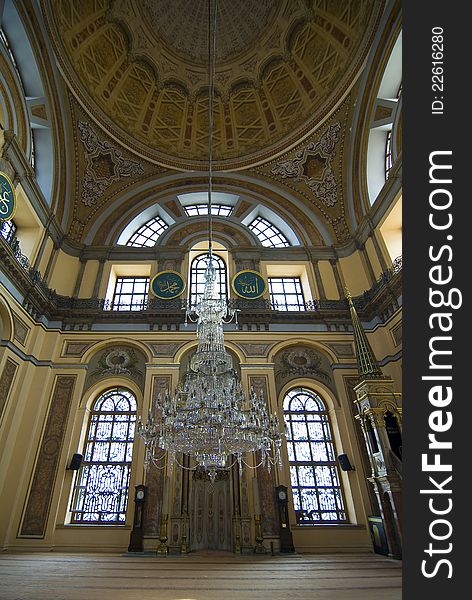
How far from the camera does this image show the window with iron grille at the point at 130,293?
34.0 ft

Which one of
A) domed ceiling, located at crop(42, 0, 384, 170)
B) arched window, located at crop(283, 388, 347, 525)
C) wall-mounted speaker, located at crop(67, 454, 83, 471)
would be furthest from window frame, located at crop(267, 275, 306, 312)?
wall-mounted speaker, located at crop(67, 454, 83, 471)

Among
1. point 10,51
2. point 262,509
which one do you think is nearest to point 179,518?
point 262,509

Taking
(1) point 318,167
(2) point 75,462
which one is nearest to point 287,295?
(1) point 318,167

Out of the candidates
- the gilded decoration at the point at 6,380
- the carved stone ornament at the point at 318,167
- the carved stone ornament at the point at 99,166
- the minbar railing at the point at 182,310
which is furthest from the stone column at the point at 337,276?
the gilded decoration at the point at 6,380

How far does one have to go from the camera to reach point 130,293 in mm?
10891

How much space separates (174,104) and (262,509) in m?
12.6

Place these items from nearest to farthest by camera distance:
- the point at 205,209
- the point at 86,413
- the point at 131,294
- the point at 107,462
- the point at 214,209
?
1. the point at 107,462
2. the point at 86,413
3. the point at 131,294
4. the point at 205,209
5. the point at 214,209

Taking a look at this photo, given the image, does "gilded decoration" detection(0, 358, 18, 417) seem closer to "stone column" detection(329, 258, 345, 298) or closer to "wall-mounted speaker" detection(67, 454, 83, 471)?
"wall-mounted speaker" detection(67, 454, 83, 471)

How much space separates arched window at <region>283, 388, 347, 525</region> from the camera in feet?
25.2

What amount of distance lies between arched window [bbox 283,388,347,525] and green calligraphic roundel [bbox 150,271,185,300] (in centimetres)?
420

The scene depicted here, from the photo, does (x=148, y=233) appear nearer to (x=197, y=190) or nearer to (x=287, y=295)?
(x=197, y=190)

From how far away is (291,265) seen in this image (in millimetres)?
11250

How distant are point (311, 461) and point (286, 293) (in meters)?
4.87

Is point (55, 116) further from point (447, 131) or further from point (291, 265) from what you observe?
point (447, 131)
